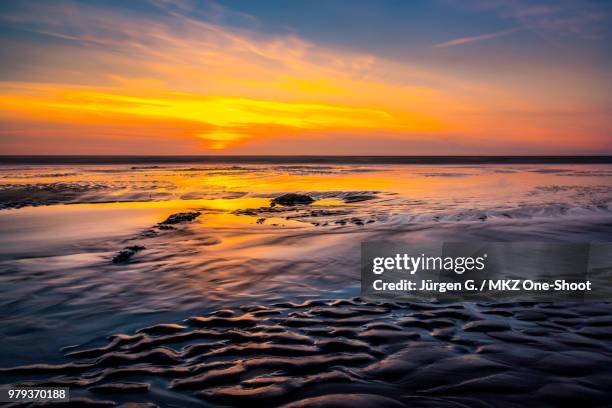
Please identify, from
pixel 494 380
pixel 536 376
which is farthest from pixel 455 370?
pixel 536 376

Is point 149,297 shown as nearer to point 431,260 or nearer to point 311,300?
point 311,300

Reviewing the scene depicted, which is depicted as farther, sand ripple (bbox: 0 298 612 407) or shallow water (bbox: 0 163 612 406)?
shallow water (bbox: 0 163 612 406)

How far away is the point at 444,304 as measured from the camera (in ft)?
19.1

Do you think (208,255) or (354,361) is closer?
(354,361)

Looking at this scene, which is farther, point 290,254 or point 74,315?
point 290,254

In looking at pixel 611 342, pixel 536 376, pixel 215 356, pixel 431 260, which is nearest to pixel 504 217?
pixel 431 260

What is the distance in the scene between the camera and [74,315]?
17.8ft

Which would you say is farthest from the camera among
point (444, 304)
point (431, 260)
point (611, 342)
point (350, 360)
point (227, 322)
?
point (431, 260)

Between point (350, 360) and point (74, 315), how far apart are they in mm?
3693

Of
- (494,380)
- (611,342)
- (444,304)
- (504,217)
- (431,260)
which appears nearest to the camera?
(494,380)

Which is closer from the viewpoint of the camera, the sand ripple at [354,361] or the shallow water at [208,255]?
the sand ripple at [354,361]

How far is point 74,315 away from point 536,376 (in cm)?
537

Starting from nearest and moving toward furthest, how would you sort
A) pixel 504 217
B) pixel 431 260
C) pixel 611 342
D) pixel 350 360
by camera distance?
pixel 350 360, pixel 611 342, pixel 431 260, pixel 504 217

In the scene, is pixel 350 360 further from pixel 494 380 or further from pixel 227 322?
pixel 227 322
